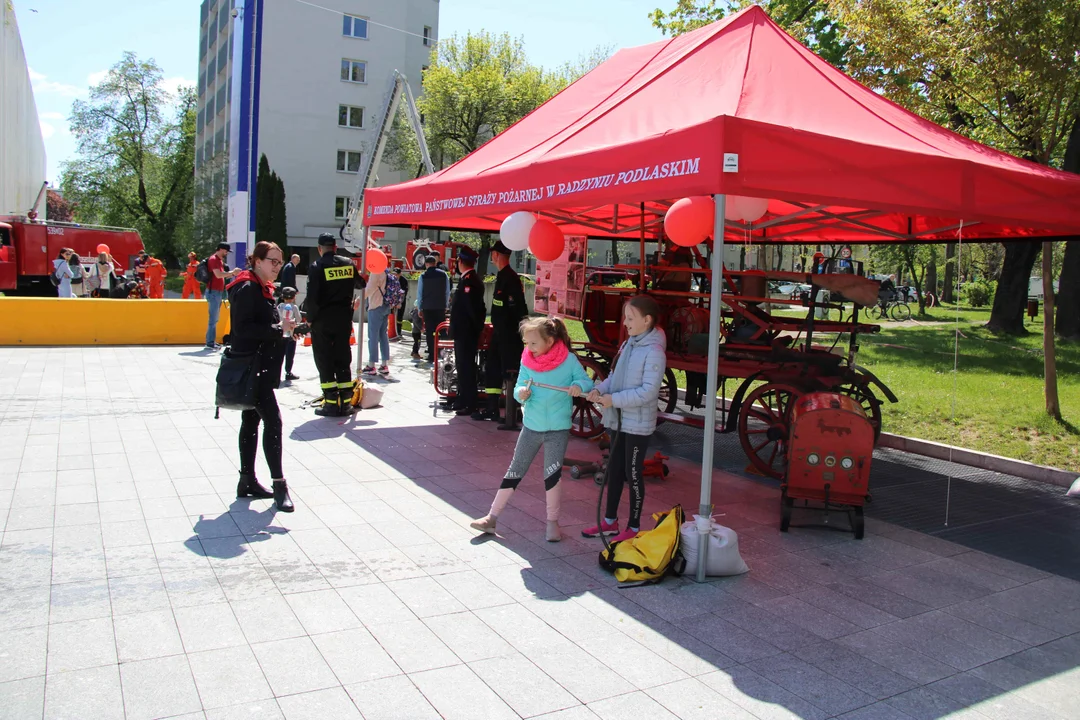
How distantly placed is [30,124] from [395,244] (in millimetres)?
23793

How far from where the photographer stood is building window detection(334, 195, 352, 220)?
4797 cm

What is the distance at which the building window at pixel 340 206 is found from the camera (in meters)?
48.0

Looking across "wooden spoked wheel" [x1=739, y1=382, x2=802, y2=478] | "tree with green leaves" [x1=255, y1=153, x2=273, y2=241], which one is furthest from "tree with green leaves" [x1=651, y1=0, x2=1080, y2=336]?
"tree with green leaves" [x1=255, y1=153, x2=273, y2=241]

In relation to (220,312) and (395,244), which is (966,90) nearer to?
(220,312)

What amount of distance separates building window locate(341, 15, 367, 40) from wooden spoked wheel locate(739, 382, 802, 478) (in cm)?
4546

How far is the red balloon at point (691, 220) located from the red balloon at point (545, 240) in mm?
2382

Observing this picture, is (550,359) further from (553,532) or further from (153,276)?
(153,276)

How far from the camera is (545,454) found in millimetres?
5340

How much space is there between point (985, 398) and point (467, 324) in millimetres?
6436

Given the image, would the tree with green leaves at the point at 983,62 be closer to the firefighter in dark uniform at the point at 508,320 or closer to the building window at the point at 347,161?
the firefighter in dark uniform at the point at 508,320

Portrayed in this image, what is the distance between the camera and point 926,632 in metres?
4.31

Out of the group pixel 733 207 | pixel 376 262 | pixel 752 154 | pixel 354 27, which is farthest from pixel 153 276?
pixel 354 27

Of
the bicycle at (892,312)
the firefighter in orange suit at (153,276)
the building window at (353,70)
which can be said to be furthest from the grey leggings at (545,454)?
the building window at (353,70)

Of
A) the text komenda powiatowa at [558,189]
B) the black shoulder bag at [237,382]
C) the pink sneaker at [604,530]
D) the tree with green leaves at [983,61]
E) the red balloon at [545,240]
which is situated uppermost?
the tree with green leaves at [983,61]
